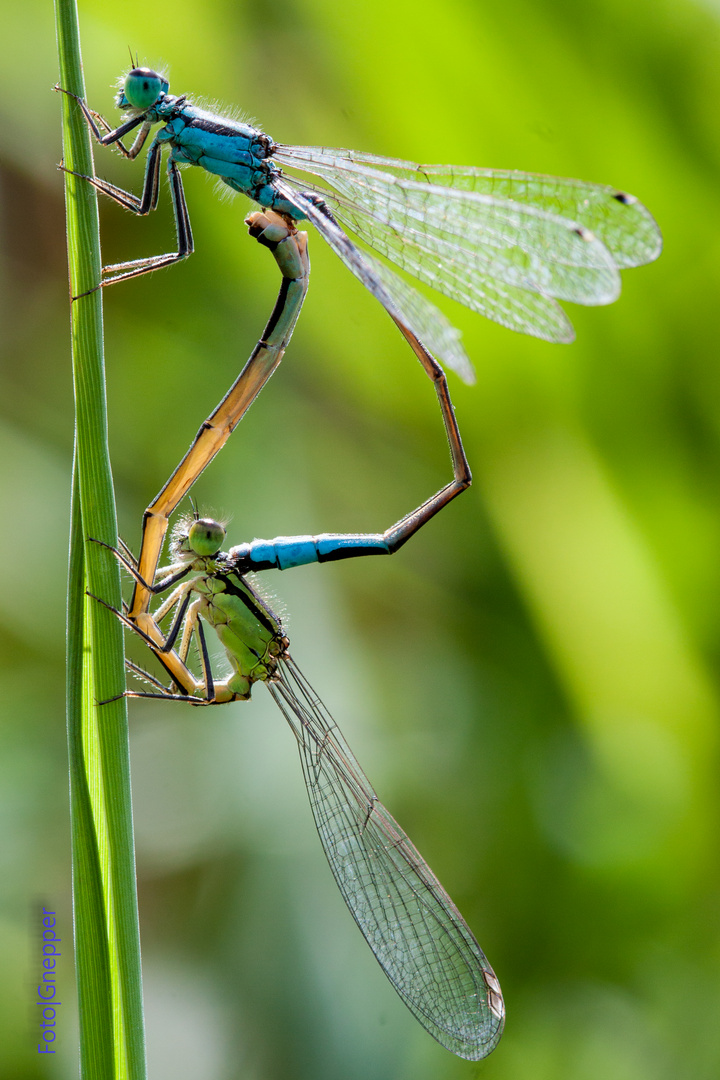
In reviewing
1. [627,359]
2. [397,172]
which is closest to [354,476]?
[627,359]

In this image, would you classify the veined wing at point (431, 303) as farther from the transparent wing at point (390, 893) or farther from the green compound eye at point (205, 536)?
the transparent wing at point (390, 893)

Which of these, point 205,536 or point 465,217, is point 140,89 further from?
point 205,536

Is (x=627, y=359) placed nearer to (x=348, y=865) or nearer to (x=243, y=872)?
(x=348, y=865)

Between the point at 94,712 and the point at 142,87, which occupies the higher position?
the point at 142,87

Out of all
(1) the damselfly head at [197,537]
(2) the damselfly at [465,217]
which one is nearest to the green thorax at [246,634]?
(1) the damselfly head at [197,537]

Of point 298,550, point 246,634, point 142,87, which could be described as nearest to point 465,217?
point 142,87

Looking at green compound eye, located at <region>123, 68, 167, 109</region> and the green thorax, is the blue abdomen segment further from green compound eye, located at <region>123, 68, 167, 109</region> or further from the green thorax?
green compound eye, located at <region>123, 68, 167, 109</region>
